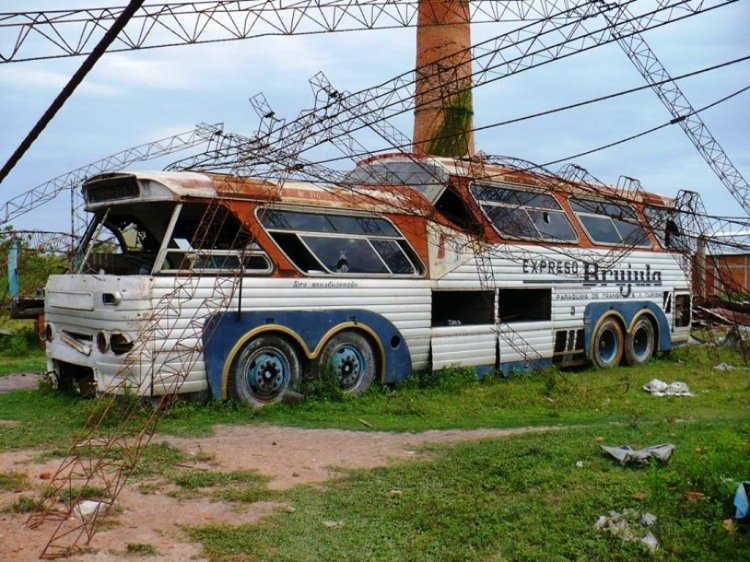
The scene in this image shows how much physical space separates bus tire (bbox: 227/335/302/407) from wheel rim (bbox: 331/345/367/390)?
58cm

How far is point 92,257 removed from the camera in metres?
9.61

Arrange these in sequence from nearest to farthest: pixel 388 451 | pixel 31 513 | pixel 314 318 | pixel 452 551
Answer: pixel 452 551, pixel 31 513, pixel 388 451, pixel 314 318

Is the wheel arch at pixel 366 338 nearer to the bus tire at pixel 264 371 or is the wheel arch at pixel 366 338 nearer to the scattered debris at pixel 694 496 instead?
the bus tire at pixel 264 371

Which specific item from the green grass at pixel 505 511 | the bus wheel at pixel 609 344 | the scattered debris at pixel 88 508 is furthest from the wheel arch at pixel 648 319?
the scattered debris at pixel 88 508

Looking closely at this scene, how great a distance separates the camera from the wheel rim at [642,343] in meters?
14.7

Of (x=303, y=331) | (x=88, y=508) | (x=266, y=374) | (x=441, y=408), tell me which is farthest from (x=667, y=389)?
(x=88, y=508)

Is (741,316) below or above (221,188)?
below

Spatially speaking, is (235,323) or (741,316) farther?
(741,316)

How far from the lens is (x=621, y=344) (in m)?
14.1

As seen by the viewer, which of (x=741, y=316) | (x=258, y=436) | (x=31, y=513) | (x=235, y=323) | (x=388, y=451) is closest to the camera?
(x=31, y=513)

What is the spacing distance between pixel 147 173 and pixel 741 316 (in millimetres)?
15286

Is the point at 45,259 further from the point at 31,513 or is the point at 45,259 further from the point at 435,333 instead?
the point at 31,513

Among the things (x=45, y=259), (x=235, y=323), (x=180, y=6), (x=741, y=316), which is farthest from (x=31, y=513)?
(x=741, y=316)

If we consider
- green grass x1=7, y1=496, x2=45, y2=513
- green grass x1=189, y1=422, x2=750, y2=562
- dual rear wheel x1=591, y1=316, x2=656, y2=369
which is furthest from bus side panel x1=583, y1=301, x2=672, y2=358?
green grass x1=7, y1=496, x2=45, y2=513
